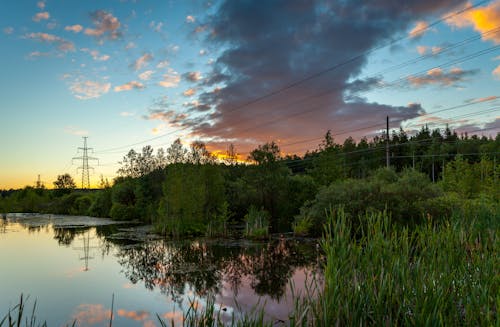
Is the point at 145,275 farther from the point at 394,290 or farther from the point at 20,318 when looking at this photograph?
the point at 20,318

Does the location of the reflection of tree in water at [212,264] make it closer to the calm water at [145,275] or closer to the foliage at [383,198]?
the calm water at [145,275]

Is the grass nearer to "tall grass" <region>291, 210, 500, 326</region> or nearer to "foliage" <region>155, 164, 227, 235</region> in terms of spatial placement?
"tall grass" <region>291, 210, 500, 326</region>

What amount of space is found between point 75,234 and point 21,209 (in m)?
42.3

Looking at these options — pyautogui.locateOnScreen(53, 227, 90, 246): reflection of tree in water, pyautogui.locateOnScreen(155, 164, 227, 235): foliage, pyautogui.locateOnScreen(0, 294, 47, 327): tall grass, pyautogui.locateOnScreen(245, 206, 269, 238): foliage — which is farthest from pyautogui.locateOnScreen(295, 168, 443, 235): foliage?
pyautogui.locateOnScreen(53, 227, 90, 246): reflection of tree in water

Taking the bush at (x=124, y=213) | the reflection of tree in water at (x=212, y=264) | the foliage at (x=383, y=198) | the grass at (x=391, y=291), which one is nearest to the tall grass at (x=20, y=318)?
the grass at (x=391, y=291)

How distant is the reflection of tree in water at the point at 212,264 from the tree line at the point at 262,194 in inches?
144

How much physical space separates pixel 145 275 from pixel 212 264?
3259mm

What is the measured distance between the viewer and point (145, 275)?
16000 millimetres

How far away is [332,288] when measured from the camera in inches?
219

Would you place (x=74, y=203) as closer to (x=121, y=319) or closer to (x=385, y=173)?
(x=385, y=173)

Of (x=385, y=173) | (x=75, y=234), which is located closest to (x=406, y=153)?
(x=385, y=173)

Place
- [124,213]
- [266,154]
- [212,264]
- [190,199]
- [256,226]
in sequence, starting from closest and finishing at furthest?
[212,264]
[256,226]
[190,199]
[266,154]
[124,213]

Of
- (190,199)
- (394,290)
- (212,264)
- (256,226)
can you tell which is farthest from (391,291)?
(190,199)

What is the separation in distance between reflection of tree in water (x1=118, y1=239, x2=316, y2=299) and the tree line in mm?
3652
